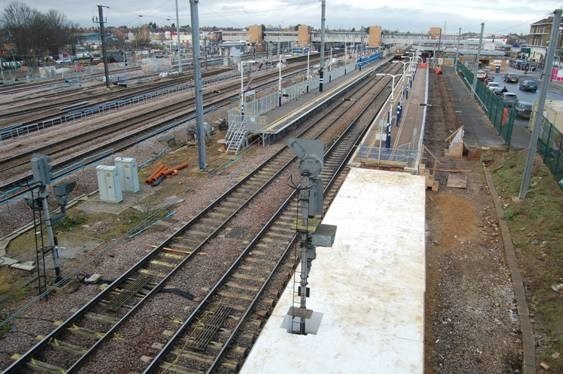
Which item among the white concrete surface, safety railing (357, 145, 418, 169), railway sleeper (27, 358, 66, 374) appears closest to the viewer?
the white concrete surface

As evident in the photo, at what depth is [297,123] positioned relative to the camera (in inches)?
1083

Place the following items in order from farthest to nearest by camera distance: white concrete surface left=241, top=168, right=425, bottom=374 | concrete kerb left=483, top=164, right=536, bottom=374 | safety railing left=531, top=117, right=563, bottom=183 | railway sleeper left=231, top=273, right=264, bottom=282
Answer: safety railing left=531, top=117, right=563, bottom=183 < railway sleeper left=231, top=273, right=264, bottom=282 < concrete kerb left=483, top=164, right=536, bottom=374 < white concrete surface left=241, top=168, right=425, bottom=374

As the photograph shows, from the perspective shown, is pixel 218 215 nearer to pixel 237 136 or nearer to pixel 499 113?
pixel 237 136

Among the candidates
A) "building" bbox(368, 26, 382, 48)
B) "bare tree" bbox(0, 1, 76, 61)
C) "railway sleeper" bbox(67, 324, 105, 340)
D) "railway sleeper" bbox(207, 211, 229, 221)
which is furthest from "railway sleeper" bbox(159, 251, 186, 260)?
"building" bbox(368, 26, 382, 48)

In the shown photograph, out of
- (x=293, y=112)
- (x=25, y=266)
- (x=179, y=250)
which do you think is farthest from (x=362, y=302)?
(x=293, y=112)

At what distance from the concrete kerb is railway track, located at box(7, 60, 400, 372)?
19.2 ft

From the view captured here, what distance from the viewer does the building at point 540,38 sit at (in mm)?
96119

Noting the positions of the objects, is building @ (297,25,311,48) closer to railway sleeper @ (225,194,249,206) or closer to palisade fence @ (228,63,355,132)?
palisade fence @ (228,63,355,132)

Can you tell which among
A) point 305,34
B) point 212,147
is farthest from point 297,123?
point 305,34

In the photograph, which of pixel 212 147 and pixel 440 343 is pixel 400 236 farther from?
pixel 212 147

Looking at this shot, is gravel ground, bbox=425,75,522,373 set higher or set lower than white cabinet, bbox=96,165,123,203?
lower

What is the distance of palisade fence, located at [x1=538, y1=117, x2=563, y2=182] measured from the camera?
16.9 m

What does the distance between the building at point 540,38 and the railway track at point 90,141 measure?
8345cm

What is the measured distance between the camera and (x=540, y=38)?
11575 centimetres
